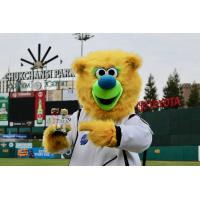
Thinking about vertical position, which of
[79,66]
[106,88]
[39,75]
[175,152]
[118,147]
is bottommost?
[175,152]

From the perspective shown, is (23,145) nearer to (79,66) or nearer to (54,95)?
(54,95)

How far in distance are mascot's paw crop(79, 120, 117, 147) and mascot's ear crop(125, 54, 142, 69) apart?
14.0 inches

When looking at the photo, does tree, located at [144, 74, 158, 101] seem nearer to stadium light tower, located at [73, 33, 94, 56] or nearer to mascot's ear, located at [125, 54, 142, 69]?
stadium light tower, located at [73, 33, 94, 56]

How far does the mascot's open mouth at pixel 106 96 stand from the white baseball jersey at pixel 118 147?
0.09 meters

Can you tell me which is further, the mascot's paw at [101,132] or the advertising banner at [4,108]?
the advertising banner at [4,108]

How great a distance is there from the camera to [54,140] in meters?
2.24

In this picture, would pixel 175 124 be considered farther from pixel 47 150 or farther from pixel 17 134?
pixel 47 150

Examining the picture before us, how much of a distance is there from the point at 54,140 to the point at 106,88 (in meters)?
0.36

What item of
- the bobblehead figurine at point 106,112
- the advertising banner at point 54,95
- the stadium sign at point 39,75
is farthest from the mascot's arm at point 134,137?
the advertising banner at point 54,95

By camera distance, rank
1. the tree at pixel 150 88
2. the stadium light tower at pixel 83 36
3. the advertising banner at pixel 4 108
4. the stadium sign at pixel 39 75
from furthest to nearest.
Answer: the advertising banner at pixel 4 108 < the stadium sign at pixel 39 75 < the tree at pixel 150 88 < the stadium light tower at pixel 83 36

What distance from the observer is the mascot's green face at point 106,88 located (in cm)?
212

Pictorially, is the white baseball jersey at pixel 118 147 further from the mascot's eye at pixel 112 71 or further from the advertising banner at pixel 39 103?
the advertising banner at pixel 39 103

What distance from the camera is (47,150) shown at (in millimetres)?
2279

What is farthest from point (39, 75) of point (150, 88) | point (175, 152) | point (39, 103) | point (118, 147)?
point (118, 147)
